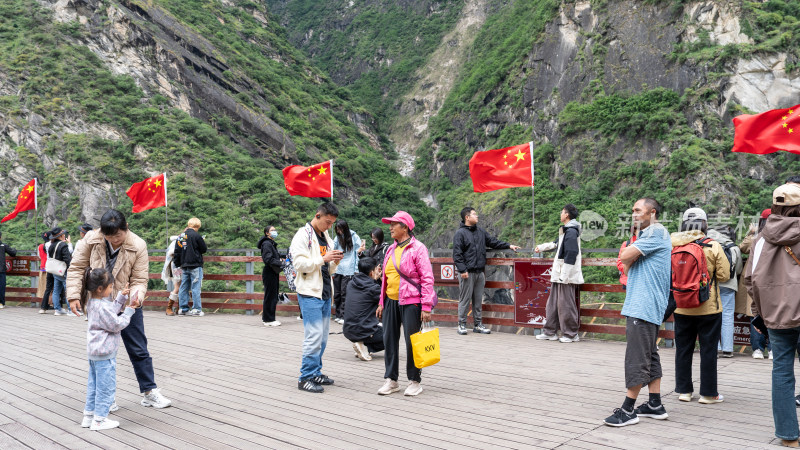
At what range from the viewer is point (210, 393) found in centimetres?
614

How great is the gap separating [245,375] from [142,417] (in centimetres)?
174

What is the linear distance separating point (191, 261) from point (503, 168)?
6317 mm

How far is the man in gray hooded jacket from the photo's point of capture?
870cm

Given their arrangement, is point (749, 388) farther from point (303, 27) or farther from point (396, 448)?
point (303, 27)

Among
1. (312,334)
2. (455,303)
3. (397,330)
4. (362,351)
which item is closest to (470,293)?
(455,303)

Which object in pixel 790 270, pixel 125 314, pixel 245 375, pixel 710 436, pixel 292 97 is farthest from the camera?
pixel 292 97

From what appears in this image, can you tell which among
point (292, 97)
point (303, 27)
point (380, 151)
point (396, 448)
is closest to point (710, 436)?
point (396, 448)

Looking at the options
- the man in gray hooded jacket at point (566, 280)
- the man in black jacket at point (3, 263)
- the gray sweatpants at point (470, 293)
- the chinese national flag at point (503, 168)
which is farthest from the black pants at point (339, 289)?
the man in black jacket at point (3, 263)

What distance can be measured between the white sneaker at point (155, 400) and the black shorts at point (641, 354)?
408cm

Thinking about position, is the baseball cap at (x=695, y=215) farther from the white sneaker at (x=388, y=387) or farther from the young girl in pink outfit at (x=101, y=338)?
the young girl in pink outfit at (x=101, y=338)

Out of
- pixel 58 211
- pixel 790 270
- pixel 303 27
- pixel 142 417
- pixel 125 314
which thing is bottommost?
pixel 142 417

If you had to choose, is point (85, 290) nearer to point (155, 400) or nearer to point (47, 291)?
point (155, 400)

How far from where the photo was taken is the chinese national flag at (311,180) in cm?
1253

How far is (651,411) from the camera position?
16.2 ft
